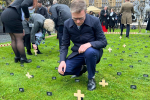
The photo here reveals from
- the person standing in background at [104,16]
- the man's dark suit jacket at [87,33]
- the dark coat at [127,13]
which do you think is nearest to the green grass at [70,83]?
the man's dark suit jacket at [87,33]

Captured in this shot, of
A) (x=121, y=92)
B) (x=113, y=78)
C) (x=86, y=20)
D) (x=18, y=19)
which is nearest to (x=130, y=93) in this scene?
(x=121, y=92)

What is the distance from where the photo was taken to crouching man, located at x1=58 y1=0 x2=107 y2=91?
2.17 metres

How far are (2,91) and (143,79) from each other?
237 cm

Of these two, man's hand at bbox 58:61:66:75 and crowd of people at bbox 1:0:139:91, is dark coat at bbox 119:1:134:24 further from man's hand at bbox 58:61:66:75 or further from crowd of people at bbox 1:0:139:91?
man's hand at bbox 58:61:66:75

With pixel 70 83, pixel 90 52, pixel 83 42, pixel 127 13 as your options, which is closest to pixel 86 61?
pixel 90 52

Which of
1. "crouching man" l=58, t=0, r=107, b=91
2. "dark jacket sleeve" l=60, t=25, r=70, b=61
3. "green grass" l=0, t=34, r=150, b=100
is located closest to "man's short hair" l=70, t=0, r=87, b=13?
"crouching man" l=58, t=0, r=107, b=91

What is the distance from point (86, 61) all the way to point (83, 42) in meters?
0.33

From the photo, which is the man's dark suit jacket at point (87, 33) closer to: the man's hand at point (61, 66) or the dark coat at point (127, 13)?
the man's hand at point (61, 66)

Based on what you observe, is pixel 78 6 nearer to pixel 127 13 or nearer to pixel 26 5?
pixel 26 5

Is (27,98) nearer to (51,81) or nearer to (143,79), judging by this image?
(51,81)

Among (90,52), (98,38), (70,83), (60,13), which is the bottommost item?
(70,83)

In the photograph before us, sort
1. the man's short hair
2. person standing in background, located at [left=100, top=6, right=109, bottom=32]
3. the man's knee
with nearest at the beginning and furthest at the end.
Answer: the man's short hair
the man's knee
person standing in background, located at [left=100, top=6, right=109, bottom=32]

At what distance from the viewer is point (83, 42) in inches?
94.3

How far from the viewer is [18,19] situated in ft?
11.2
